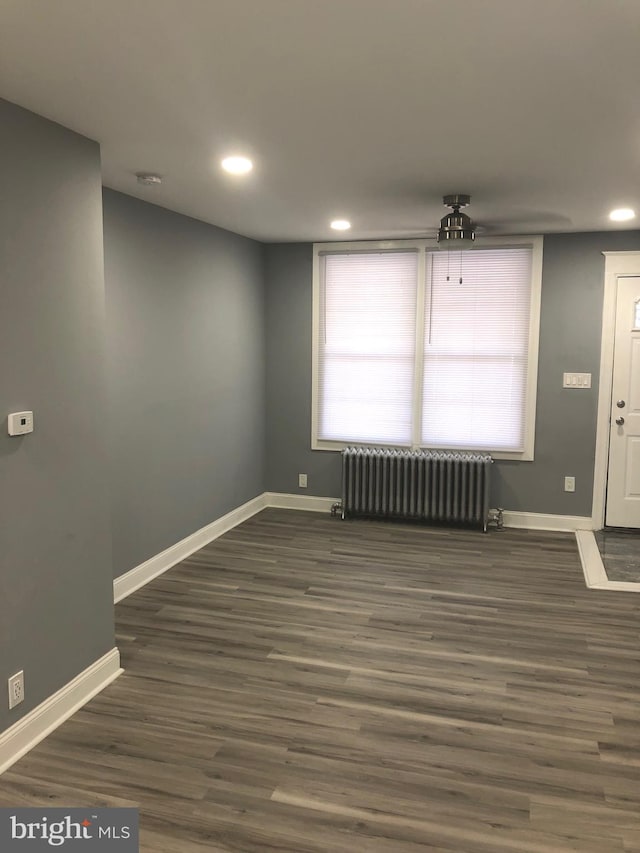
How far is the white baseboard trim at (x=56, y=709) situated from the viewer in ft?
7.99

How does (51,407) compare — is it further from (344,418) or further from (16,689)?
(344,418)

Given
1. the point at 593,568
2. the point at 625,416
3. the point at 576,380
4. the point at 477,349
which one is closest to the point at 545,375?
the point at 576,380

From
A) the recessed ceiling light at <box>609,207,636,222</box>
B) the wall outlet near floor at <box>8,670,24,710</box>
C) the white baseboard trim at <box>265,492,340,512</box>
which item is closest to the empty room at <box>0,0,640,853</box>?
the wall outlet near floor at <box>8,670,24,710</box>

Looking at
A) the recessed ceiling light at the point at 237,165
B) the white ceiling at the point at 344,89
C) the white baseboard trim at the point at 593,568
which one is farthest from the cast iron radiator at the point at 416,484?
the recessed ceiling light at the point at 237,165

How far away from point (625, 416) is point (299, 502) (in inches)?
112

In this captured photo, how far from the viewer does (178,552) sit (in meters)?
4.65

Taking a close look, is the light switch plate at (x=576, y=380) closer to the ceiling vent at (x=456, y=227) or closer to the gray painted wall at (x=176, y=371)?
the ceiling vent at (x=456, y=227)

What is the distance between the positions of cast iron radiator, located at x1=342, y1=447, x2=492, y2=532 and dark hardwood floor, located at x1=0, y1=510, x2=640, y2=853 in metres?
1.05

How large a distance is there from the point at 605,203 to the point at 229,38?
117 inches

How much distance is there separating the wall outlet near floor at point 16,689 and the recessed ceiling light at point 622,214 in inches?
165

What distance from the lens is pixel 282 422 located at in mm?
6098

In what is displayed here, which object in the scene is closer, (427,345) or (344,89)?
(344,89)

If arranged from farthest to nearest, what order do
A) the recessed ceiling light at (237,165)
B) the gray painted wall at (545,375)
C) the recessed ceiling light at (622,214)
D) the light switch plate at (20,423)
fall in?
1. the gray painted wall at (545,375)
2. the recessed ceiling light at (622,214)
3. the recessed ceiling light at (237,165)
4. the light switch plate at (20,423)

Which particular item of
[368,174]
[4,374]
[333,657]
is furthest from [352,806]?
[368,174]
